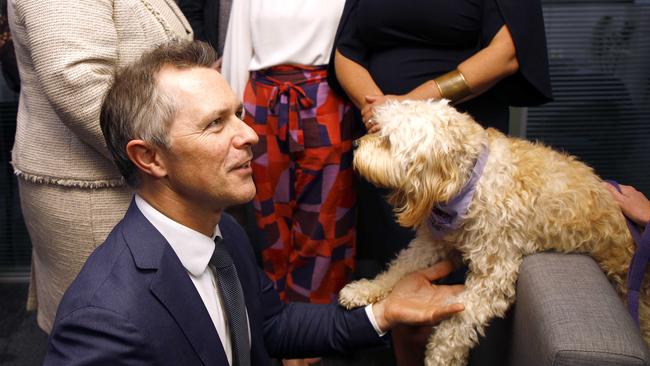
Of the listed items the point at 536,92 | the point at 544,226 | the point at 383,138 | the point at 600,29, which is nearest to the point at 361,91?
the point at 383,138

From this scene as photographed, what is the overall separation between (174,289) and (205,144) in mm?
291

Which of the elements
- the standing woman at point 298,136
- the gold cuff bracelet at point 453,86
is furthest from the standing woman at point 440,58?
the standing woman at point 298,136

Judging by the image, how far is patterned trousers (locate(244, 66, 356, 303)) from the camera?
2199 mm

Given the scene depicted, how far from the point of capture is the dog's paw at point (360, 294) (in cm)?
169

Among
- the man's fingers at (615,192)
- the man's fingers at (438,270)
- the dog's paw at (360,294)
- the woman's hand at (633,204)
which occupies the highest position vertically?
the man's fingers at (615,192)

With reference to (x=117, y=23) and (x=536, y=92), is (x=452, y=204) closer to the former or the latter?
(x=536, y=92)

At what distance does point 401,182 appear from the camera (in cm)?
161

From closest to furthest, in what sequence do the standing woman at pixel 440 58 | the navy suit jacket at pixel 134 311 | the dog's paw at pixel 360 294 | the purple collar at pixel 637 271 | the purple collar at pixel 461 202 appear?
the navy suit jacket at pixel 134 311 → the purple collar at pixel 637 271 → the purple collar at pixel 461 202 → the dog's paw at pixel 360 294 → the standing woman at pixel 440 58

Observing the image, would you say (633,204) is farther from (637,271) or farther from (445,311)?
(445,311)

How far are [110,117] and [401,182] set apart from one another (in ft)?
2.36

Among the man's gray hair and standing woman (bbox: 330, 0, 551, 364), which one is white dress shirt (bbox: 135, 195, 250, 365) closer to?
the man's gray hair

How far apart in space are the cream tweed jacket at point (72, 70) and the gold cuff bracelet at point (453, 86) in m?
0.77

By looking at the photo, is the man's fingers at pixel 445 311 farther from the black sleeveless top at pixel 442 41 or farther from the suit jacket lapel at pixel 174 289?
the black sleeveless top at pixel 442 41

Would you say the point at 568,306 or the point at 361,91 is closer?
the point at 568,306
